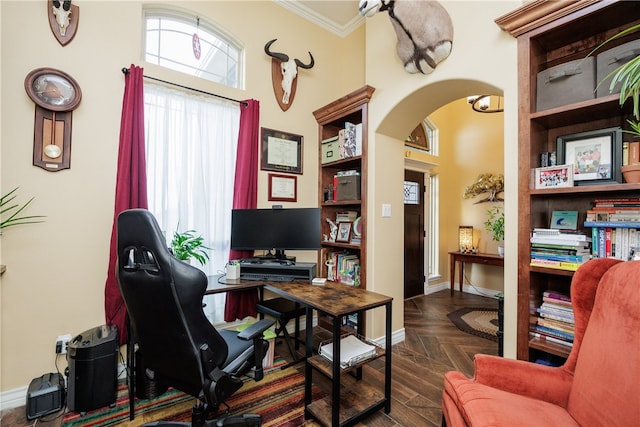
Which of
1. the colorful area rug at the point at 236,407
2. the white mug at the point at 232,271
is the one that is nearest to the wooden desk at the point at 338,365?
the colorful area rug at the point at 236,407

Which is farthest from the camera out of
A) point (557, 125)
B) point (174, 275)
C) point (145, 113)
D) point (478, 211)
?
point (478, 211)

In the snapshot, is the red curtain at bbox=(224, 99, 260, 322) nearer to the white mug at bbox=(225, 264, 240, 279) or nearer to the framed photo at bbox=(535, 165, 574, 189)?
the white mug at bbox=(225, 264, 240, 279)

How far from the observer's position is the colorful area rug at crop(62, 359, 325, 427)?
1.69m

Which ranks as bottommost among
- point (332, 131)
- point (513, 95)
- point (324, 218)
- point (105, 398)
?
point (105, 398)

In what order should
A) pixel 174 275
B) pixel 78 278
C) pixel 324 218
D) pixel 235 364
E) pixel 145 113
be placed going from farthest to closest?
pixel 324 218 < pixel 145 113 < pixel 78 278 < pixel 235 364 < pixel 174 275

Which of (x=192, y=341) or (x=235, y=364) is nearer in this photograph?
(x=192, y=341)

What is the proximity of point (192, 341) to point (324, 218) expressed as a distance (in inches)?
85.5

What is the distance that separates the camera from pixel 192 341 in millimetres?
1184

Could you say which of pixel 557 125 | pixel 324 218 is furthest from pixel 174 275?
pixel 557 125

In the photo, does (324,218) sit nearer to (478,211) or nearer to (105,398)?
(105,398)

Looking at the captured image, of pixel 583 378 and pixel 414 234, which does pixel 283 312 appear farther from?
pixel 414 234

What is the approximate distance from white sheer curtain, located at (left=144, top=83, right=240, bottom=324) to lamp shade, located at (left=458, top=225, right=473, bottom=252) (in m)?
3.69

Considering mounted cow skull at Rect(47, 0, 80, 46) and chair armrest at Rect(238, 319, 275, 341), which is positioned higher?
mounted cow skull at Rect(47, 0, 80, 46)

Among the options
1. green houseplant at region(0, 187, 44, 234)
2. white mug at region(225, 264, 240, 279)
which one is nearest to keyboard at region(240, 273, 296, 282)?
white mug at region(225, 264, 240, 279)
